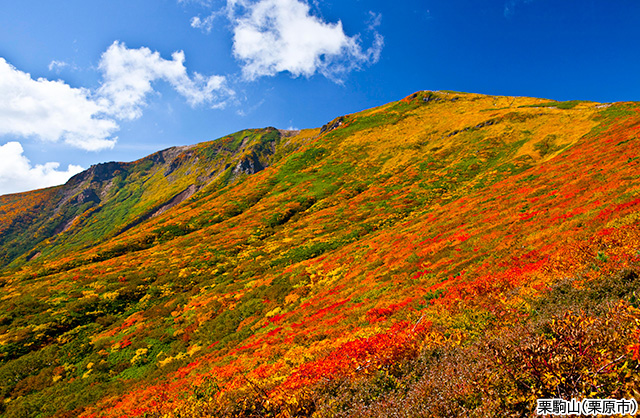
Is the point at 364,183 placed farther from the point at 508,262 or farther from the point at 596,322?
the point at 596,322

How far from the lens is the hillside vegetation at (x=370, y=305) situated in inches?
273

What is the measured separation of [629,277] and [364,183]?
239 feet

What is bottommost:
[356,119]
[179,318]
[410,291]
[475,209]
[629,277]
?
[179,318]

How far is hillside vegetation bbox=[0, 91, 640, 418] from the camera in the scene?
6938mm

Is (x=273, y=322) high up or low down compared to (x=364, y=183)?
down

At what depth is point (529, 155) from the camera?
6519cm

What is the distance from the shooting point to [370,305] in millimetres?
19594


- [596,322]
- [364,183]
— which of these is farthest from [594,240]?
[364,183]

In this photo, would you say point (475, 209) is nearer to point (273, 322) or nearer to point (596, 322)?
point (273, 322)

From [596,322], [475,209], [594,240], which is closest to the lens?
[596,322]

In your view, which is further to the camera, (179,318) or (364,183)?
(364,183)

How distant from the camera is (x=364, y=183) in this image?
82.1m

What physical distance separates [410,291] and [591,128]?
8304cm

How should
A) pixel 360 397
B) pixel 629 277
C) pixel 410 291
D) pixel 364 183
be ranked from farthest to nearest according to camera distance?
1. pixel 364 183
2. pixel 410 291
3. pixel 629 277
4. pixel 360 397
